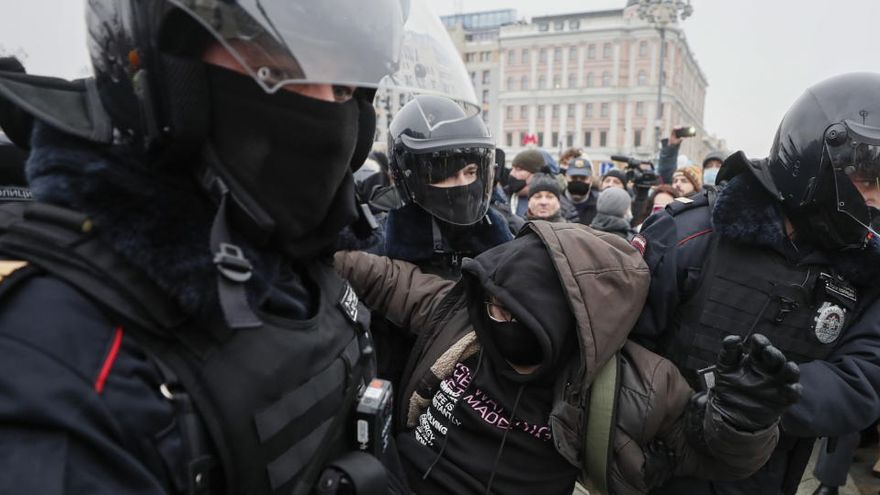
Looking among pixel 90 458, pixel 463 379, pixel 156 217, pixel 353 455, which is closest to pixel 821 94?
pixel 463 379

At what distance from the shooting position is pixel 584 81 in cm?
5788

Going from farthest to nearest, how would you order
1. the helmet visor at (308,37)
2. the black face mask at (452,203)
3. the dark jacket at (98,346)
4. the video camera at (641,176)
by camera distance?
the video camera at (641,176) < the black face mask at (452,203) < the helmet visor at (308,37) < the dark jacket at (98,346)

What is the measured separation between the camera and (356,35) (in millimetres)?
944

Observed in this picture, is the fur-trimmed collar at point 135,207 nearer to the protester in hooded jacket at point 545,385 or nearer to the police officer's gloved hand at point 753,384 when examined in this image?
the protester in hooded jacket at point 545,385

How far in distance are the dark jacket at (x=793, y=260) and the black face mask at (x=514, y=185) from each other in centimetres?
408

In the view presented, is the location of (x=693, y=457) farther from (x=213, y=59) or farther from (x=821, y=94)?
(x=213, y=59)

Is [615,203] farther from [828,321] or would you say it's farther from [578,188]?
[828,321]

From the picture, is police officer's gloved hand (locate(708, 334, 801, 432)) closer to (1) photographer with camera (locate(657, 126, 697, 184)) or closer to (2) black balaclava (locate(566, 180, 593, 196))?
(2) black balaclava (locate(566, 180, 593, 196))

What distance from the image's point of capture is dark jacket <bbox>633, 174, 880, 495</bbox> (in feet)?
5.34

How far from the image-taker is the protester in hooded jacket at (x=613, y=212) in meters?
4.41

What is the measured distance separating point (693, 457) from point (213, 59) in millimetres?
1666

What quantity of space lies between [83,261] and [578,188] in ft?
18.5

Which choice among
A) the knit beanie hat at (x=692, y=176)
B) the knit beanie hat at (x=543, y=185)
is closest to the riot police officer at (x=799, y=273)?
the knit beanie hat at (x=543, y=185)

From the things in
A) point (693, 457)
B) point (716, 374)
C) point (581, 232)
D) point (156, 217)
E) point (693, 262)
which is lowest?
point (693, 457)
